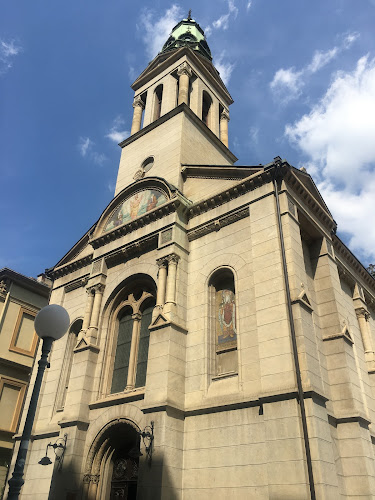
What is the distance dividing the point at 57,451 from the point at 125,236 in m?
10.4

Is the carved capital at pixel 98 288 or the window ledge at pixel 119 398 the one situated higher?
the carved capital at pixel 98 288

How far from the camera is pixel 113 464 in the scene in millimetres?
17312

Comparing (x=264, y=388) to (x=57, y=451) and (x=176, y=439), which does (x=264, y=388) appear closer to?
(x=176, y=439)

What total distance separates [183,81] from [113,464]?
23.3 m

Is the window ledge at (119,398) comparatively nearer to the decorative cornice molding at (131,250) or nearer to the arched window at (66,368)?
the arched window at (66,368)

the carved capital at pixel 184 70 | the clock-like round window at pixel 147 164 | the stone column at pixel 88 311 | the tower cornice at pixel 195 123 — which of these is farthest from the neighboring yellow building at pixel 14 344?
the carved capital at pixel 184 70

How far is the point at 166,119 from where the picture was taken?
26141 mm

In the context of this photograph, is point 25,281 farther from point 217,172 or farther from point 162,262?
point 217,172

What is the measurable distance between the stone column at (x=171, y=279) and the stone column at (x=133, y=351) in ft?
9.55

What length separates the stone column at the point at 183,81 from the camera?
27250 mm

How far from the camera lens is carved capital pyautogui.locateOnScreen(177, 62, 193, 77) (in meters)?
29.1

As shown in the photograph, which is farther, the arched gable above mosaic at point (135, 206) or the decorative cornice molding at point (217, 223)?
the arched gable above mosaic at point (135, 206)

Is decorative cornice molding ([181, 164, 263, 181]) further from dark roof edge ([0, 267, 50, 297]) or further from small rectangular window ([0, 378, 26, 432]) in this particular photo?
small rectangular window ([0, 378, 26, 432])

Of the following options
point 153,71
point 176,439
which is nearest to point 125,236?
point 176,439
